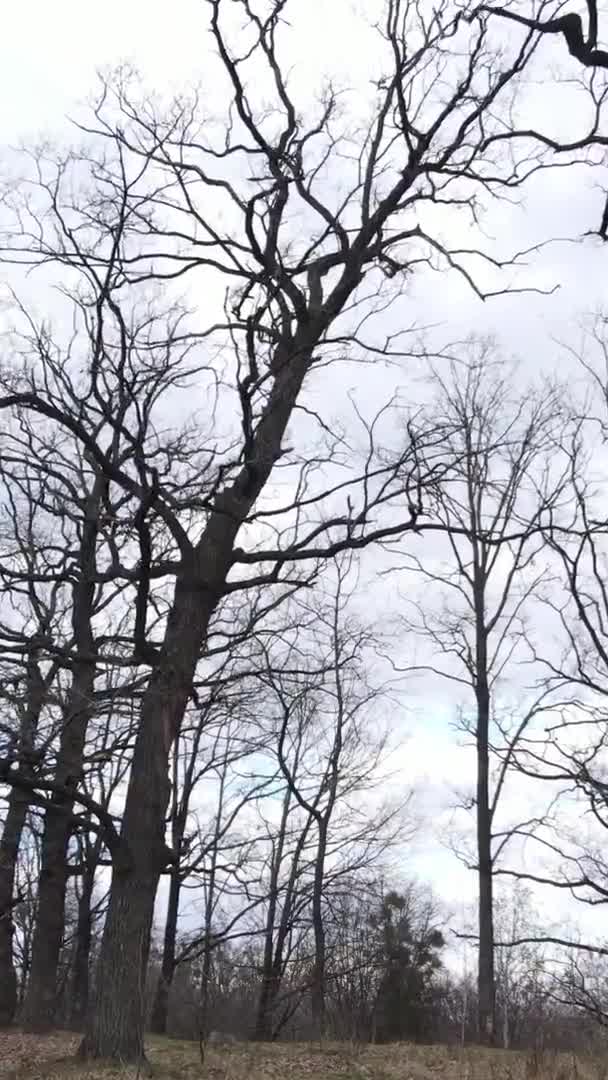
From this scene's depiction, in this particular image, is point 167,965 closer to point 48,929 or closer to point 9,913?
point 9,913

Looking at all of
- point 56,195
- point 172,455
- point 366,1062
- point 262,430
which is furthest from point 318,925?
point 56,195

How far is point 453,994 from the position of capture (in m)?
29.5

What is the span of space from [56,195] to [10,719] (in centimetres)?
577

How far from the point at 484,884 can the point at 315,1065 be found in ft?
40.3

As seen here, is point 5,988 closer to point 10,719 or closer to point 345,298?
point 10,719

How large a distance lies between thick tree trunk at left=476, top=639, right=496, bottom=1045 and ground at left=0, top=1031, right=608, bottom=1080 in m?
7.73

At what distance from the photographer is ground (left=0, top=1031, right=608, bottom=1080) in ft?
22.1

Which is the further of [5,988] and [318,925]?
A: [318,925]

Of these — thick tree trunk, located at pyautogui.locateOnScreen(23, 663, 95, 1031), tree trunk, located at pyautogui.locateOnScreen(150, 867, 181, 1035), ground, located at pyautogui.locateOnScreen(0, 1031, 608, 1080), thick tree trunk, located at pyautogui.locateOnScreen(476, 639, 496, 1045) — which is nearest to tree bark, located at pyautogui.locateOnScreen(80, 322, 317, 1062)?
ground, located at pyautogui.locateOnScreen(0, 1031, 608, 1080)

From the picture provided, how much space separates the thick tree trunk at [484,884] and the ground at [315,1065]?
773 cm

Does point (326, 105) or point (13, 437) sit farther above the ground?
point (326, 105)

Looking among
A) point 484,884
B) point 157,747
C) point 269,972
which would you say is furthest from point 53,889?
point 484,884

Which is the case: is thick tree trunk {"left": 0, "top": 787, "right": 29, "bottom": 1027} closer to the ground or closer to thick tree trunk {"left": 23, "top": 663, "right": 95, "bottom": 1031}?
thick tree trunk {"left": 23, "top": 663, "right": 95, "bottom": 1031}

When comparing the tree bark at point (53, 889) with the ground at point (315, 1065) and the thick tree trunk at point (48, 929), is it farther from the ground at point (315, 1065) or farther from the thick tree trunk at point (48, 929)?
the ground at point (315, 1065)
